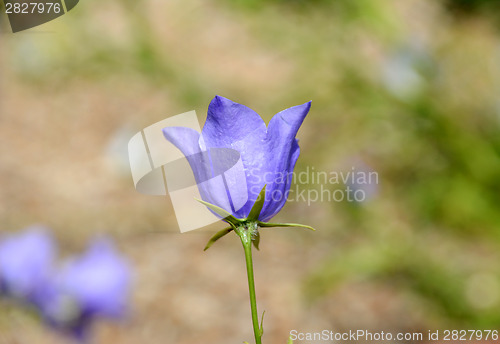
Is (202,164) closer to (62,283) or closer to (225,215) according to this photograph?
(225,215)

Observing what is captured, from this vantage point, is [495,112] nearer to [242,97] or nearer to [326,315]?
[326,315]

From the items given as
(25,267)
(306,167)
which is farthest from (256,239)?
(306,167)

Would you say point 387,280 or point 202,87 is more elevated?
point 202,87

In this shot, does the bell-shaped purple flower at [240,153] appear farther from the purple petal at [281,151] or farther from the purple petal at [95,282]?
the purple petal at [95,282]

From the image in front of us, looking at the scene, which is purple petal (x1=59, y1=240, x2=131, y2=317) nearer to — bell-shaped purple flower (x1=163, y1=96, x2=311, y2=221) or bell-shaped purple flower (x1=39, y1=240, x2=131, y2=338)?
bell-shaped purple flower (x1=39, y1=240, x2=131, y2=338)

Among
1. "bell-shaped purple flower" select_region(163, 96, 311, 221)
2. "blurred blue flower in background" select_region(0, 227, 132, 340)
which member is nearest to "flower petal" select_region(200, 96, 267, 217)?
"bell-shaped purple flower" select_region(163, 96, 311, 221)

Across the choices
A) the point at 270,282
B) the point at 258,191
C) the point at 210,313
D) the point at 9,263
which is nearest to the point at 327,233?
the point at 270,282
